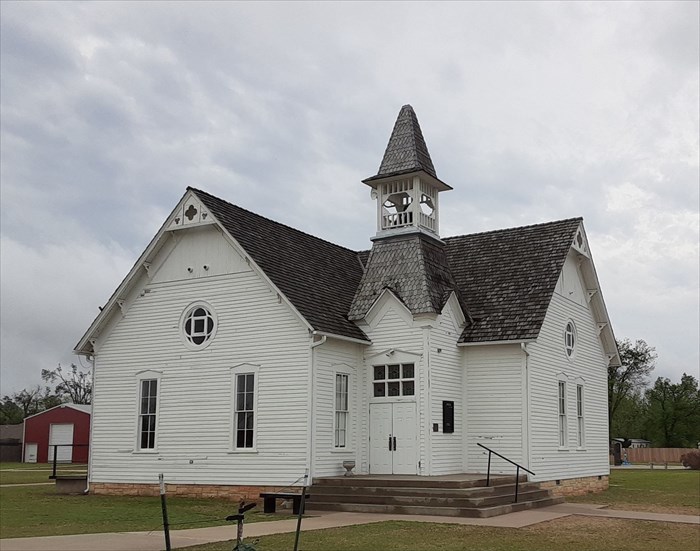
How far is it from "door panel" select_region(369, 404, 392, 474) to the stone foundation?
464 cm

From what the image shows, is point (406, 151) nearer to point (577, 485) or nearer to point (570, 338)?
point (570, 338)

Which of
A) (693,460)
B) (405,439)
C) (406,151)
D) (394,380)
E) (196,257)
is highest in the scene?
(406,151)

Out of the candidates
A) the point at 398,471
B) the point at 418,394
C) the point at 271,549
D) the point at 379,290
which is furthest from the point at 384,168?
the point at 271,549

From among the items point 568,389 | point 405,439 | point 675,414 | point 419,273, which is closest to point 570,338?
point 568,389

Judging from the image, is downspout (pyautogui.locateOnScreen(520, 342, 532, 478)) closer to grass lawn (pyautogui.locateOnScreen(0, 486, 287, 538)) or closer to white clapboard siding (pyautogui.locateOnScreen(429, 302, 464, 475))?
white clapboard siding (pyautogui.locateOnScreen(429, 302, 464, 475))

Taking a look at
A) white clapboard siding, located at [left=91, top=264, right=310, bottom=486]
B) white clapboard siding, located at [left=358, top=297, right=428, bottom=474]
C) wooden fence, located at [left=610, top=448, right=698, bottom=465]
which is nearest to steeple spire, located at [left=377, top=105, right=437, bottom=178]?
white clapboard siding, located at [left=358, top=297, right=428, bottom=474]

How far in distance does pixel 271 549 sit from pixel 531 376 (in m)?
12.6

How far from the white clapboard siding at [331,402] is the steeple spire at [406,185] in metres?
A: 4.44

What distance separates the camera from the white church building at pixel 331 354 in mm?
23172

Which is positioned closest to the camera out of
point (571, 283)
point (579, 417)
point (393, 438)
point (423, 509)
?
point (423, 509)

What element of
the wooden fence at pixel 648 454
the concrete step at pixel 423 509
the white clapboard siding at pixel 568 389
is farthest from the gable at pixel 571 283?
the wooden fence at pixel 648 454

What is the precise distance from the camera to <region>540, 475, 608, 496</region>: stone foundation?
2531 centimetres

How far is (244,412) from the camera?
77.4ft

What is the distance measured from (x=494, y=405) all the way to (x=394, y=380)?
3029 mm
